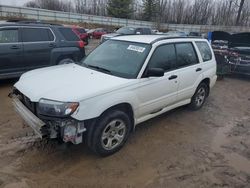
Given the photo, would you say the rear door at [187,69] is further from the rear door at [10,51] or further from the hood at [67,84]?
the rear door at [10,51]

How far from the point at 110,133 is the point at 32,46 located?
476cm

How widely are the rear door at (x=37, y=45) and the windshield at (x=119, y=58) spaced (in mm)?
3169

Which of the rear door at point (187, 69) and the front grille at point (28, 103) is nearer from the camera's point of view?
the front grille at point (28, 103)

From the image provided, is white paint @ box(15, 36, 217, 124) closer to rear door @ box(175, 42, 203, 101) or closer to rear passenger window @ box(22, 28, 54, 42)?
rear door @ box(175, 42, 203, 101)

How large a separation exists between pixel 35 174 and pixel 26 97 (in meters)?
1.08

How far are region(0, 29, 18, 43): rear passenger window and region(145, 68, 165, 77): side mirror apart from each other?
4.70 m

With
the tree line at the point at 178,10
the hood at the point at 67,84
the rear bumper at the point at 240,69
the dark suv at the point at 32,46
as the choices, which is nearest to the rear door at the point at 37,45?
the dark suv at the point at 32,46

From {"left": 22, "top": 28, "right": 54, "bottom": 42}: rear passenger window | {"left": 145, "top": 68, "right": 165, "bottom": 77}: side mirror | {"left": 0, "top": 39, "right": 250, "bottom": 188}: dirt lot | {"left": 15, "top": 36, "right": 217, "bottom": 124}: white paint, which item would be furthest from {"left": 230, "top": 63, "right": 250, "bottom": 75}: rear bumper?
{"left": 145, "top": 68, "right": 165, "bottom": 77}: side mirror

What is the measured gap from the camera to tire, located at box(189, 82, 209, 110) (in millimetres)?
5730

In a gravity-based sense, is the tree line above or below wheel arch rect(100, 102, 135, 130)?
above

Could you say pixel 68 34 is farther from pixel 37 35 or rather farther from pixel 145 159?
pixel 145 159

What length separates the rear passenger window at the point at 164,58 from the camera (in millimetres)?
4293

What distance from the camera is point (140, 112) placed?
13.4 ft

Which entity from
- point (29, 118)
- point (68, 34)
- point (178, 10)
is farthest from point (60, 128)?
point (178, 10)
